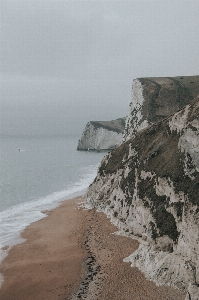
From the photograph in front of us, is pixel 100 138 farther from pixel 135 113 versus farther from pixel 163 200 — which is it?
pixel 163 200

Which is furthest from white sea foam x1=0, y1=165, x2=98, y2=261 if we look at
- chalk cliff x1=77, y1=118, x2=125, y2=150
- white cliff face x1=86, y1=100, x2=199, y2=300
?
chalk cliff x1=77, y1=118, x2=125, y2=150

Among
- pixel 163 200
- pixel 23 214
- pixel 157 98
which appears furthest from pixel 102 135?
pixel 163 200

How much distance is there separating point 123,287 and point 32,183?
53.0m

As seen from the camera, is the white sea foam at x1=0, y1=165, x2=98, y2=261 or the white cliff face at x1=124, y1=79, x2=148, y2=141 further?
the white cliff face at x1=124, y1=79, x2=148, y2=141

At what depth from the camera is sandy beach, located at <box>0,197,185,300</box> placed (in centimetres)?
1883

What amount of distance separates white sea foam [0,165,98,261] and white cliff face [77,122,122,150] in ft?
368

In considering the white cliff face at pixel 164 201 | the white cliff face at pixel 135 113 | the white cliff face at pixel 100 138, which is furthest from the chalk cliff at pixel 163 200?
the white cliff face at pixel 100 138

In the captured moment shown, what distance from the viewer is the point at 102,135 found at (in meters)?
173

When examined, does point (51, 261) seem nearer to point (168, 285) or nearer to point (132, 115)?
point (168, 285)

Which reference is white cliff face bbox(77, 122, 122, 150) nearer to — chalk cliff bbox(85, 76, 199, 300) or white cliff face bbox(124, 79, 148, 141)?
white cliff face bbox(124, 79, 148, 141)

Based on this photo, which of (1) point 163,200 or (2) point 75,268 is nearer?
(2) point 75,268

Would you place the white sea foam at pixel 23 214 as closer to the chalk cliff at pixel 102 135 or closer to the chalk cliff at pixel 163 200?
the chalk cliff at pixel 163 200

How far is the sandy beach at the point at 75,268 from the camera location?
61.8 feet

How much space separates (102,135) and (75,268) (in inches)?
5987
